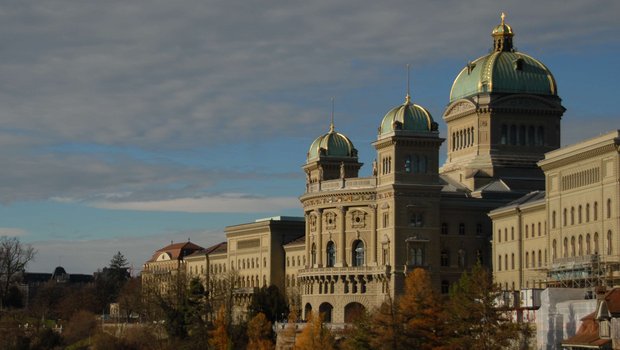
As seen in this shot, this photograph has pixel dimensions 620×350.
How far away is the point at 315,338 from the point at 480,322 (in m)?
27.6

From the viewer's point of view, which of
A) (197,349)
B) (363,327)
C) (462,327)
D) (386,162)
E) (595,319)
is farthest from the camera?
(386,162)

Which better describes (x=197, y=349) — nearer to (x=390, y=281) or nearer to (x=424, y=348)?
(x=390, y=281)

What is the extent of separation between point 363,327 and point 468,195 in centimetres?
5098

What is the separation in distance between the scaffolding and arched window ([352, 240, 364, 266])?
37.0 meters

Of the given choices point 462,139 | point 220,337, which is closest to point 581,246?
point 220,337

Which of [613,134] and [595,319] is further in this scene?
[613,134]

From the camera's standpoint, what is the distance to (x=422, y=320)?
115m

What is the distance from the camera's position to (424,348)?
4417 inches

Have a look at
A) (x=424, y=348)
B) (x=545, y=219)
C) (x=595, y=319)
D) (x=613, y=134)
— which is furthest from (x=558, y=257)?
(x=595, y=319)

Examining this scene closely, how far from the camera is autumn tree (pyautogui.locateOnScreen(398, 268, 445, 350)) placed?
372ft

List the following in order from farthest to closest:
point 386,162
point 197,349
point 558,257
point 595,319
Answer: point 386,162, point 197,349, point 558,257, point 595,319

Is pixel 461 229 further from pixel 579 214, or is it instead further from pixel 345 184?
pixel 579 214

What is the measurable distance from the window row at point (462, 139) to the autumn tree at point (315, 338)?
4117 cm

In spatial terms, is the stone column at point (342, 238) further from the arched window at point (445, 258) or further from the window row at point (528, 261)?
the window row at point (528, 261)
